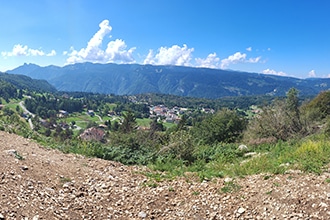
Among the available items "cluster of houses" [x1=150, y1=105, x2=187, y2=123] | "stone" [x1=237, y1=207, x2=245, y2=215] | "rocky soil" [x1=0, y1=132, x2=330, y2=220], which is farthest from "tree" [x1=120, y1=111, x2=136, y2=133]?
"cluster of houses" [x1=150, y1=105, x2=187, y2=123]

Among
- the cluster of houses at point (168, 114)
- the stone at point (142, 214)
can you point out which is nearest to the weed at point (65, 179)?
the stone at point (142, 214)

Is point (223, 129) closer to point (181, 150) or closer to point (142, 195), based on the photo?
point (181, 150)

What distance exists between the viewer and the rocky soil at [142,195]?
543 cm

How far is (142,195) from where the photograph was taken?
21.6 feet

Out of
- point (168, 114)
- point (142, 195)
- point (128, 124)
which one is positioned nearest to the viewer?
point (142, 195)

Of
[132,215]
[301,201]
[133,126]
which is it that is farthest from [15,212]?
[133,126]

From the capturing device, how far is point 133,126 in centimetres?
3688

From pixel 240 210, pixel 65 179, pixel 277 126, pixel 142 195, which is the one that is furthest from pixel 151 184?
pixel 277 126

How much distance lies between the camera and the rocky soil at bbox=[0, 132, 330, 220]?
543 cm

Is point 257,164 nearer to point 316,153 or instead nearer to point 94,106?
point 316,153

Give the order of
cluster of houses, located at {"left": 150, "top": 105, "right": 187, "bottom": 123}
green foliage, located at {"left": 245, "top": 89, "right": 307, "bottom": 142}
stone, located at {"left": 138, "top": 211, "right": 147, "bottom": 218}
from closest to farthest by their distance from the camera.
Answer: stone, located at {"left": 138, "top": 211, "right": 147, "bottom": 218}, green foliage, located at {"left": 245, "top": 89, "right": 307, "bottom": 142}, cluster of houses, located at {"left": 150, "top": 105, "right": 187, "bottom": 123}

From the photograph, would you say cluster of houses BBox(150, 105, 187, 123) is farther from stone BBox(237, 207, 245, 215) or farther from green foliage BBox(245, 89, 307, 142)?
stone BBox(237, 207, 245, 215)

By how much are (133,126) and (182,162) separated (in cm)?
2722

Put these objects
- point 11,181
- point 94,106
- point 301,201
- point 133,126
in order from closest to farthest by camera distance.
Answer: point 301,201
point 11,181
point 133,126
point 94,106
